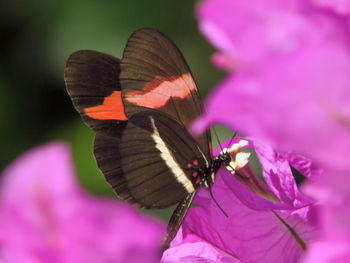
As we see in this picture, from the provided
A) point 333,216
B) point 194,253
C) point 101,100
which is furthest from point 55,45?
point 333,216

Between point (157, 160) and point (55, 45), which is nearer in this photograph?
point (157, 160)

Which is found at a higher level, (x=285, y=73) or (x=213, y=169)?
(x=285, y=73)

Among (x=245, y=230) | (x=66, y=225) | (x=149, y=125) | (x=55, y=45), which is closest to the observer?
(x=66, y=225)

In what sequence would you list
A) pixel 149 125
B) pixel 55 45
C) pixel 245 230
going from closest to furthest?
pixel 245 230, pixel 149 125, pixel 55 45

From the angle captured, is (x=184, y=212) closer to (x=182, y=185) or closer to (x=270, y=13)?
(x=182, y=185)

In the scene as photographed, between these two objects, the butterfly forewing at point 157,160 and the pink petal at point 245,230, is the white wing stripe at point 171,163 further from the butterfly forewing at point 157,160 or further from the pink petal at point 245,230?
the pink petal at point 245,230

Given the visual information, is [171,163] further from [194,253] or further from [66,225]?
[66,225]

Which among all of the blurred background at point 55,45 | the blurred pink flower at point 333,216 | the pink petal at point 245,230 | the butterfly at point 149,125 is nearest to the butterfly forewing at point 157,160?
the butterfly at point 149,125
